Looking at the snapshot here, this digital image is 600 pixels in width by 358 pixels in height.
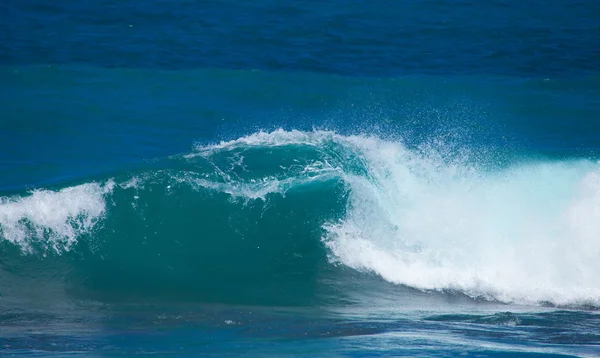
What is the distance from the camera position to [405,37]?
20203 mm

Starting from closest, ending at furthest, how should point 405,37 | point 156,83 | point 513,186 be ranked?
point 513,186 < point 156,83 < point 405,37

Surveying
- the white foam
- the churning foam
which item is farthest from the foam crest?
the white foam

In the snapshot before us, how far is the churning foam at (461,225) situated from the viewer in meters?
9.03

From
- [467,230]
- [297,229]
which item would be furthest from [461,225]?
[297,229]

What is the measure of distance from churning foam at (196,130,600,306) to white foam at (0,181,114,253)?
5.92ft

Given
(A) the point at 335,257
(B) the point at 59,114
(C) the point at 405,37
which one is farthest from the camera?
(C) the point at 405,37

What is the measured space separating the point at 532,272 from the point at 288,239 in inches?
124

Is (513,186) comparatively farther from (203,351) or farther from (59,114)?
(59,114)

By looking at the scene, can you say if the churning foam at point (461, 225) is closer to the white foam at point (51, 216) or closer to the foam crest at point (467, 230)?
the foam crest at point (467, 230)

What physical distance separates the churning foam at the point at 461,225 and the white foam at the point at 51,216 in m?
1.80

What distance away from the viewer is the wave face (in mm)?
8797

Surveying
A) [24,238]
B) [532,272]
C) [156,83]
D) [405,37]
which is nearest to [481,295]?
[532,272]

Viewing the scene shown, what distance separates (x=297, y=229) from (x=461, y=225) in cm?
229

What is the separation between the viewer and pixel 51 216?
9164 millimetres
